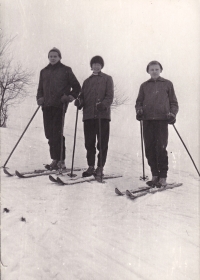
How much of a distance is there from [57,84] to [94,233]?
9.11ft

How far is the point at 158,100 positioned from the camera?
4.12 metres

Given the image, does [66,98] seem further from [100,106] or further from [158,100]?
[158,100]

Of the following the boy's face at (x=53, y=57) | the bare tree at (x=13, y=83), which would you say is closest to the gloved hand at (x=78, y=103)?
the boy's face at (x=53, y=57)

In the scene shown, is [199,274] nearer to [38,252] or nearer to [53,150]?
[38,252]

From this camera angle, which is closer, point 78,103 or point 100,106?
point 100,106

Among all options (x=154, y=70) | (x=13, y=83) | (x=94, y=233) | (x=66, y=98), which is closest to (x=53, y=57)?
(x=66, y=98)

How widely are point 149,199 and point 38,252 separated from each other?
1.76 metres

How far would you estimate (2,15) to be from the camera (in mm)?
2615

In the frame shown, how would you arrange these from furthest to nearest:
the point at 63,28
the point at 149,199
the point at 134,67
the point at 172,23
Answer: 1. the point at 134,67
2. the point at 63,28
3. the point at 172,23
4. the point at 149,199

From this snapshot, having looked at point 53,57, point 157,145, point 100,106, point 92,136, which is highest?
point 53,57

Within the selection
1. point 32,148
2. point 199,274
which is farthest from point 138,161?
point 199,274

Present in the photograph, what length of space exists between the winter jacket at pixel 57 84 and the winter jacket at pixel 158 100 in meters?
1.13

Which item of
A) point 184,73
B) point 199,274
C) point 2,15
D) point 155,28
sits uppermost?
point 184,73

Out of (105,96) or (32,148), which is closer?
(105,96)
